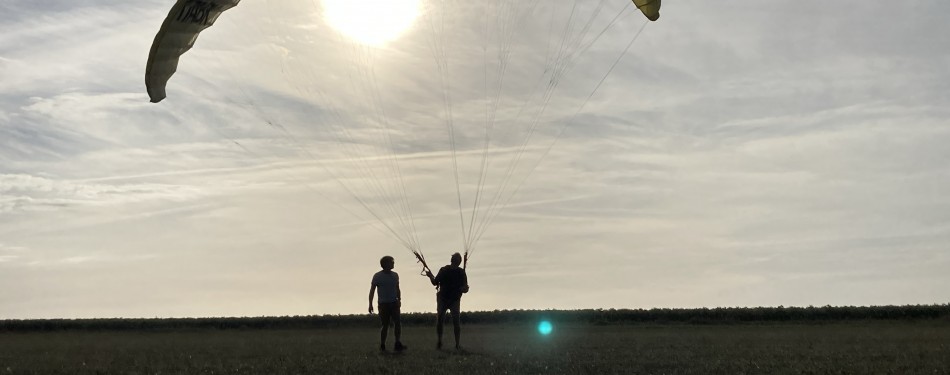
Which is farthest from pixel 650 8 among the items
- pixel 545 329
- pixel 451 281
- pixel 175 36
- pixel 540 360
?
pixel 545 329

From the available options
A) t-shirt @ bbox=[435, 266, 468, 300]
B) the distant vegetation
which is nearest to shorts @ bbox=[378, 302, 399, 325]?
t-shirt @ bbox=[435, 266, 468, 300]

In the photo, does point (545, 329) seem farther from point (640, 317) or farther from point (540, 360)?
point (540, 360)

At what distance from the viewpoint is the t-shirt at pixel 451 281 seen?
1989 centimetres

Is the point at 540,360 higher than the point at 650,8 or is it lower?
lower

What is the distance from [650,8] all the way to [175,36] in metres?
8.00

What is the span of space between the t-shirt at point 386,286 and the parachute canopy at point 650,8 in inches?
255

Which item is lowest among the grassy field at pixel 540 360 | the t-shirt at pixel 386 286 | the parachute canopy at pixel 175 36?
the grassy field at pixel 540 360

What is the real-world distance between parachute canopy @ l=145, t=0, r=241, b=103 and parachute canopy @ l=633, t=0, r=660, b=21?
6.86 m

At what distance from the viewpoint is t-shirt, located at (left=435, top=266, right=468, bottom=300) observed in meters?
19.9

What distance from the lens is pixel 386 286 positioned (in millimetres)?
19375

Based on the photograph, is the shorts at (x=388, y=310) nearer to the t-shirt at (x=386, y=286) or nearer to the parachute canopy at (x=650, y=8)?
the t-shirt at (x=386, y=286)

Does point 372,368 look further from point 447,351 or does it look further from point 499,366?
point 447,351

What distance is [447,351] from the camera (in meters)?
18.3

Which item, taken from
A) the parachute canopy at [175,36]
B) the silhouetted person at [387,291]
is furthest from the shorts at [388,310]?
the parachute canopy at [175,36]
